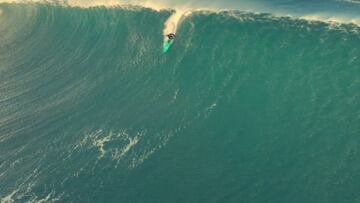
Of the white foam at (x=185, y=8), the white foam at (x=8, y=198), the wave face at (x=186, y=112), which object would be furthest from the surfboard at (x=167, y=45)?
the white foam at (x=8, y=198)

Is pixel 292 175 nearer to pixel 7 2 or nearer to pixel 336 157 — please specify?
pixel 336 157

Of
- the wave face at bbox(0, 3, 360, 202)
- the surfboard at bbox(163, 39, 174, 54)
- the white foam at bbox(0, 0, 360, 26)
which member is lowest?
the wave face at bbox(0, 3, 360, 202)

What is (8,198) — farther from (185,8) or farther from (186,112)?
(185,8)

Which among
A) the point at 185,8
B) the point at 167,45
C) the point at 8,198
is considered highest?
the point at 185,8

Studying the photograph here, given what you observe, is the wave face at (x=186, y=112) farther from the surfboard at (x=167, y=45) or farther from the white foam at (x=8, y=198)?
the surfboard at (x=167, y=45)

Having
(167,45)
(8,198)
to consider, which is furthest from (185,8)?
(8,198)

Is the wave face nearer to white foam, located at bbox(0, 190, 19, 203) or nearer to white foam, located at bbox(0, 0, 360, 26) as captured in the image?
white foam, located at bbox(0, 190, 19, 203)

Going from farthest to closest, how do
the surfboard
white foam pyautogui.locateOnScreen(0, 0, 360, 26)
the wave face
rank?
the surfboard → white foam pyautogui.locateOnScreen(0, 0, 360, 26) → the wave face

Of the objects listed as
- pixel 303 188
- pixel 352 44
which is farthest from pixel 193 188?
pixel 352 44

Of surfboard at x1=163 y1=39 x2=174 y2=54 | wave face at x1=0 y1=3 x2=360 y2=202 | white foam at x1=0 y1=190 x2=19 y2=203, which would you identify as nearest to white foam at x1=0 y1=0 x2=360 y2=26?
wave face at x1=0 y1=3 x2=360 y2=202
